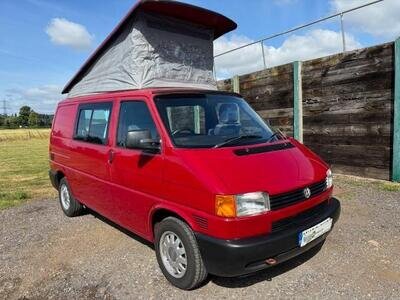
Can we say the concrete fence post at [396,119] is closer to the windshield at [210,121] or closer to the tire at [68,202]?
the windshield at [210,121]

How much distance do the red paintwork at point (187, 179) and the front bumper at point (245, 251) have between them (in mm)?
69

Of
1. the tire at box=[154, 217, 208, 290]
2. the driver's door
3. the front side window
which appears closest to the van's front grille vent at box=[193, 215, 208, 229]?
the tire at box=[154, 217, 208, 290]

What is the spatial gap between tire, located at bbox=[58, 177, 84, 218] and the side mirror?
3014mm

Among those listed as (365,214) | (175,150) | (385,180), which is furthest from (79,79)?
(385,180)

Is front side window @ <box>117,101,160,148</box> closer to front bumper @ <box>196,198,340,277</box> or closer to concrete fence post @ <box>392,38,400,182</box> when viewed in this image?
front bumper @ <box>196,198,340,277</box>

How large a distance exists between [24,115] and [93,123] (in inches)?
4375

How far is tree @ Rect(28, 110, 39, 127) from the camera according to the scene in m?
97.2

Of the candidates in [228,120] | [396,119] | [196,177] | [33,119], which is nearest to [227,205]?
[196,177]

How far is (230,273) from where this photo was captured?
3.35 m

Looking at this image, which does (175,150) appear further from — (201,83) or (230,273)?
(201,83)

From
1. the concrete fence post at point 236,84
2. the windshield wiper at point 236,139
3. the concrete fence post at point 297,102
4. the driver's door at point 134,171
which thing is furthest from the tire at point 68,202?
the concrete fence post at point 236,84

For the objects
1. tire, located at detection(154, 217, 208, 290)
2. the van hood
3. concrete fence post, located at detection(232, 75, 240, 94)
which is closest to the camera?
the van hood

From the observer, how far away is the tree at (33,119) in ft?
319

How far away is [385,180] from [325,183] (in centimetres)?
407
